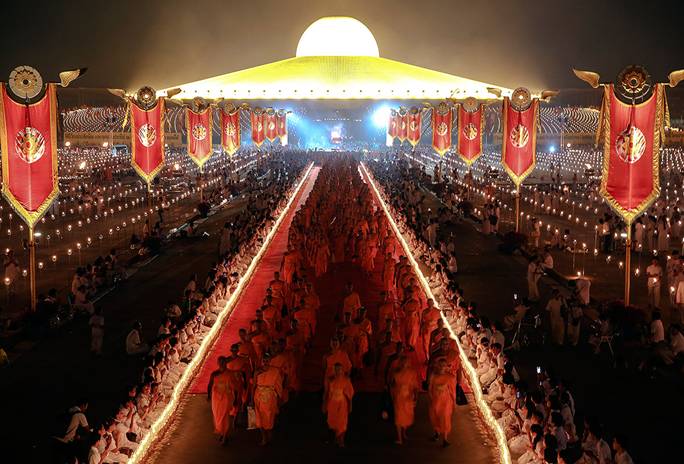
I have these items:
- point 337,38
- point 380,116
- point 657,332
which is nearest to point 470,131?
point 657,332

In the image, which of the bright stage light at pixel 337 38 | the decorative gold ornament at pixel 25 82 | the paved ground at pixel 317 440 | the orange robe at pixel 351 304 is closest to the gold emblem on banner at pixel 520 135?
the orange robe at pixel 351 304

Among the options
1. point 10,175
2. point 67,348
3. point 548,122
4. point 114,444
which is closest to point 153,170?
point 10,175

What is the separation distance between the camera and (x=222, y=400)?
427 inches

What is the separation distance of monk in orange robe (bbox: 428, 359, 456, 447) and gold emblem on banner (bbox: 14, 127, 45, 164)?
29.7 feet

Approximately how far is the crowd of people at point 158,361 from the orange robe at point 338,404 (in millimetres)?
2111

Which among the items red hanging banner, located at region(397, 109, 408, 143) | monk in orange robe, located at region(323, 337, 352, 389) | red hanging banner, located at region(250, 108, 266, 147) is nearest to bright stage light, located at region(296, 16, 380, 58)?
red hanging banner, located at region(397, 109, 408, 143)

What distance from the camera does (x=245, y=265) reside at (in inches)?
835

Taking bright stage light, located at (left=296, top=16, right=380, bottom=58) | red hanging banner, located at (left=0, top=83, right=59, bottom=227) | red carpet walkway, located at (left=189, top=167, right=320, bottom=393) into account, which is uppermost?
bright stage light, located at (left=296, top=16, right=380, bottom=58)

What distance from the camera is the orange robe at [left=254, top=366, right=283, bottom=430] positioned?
1091cm

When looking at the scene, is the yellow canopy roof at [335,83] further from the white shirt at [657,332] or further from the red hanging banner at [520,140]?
the white shirt at [657,332]

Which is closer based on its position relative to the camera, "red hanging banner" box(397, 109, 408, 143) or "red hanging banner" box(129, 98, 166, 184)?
"red hanging banner" box(129, 98, 166, 184)

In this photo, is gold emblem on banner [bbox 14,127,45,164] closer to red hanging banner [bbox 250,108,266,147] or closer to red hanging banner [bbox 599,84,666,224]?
red hanging banner [bbox 599,84,666,224]

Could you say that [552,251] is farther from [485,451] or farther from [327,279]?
[485,451]

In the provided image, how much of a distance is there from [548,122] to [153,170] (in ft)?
225
